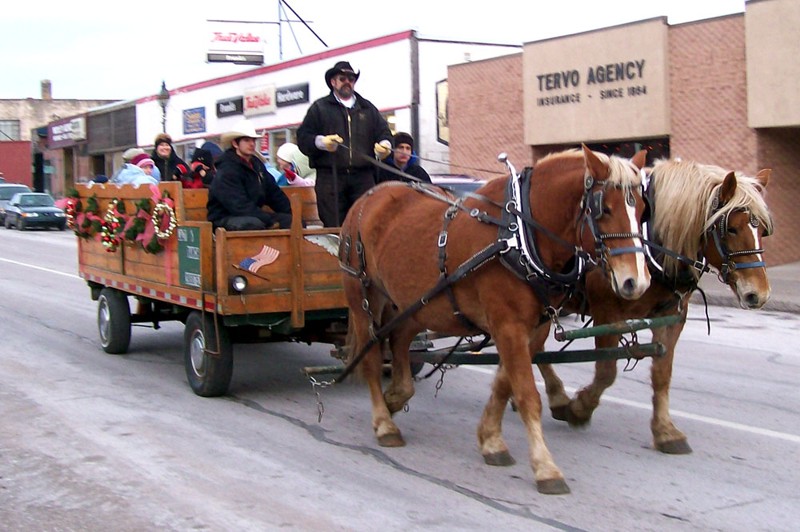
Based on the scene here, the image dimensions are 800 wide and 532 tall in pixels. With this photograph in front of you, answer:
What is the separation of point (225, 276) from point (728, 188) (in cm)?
377

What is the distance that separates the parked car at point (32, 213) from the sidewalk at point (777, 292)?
1038 inches

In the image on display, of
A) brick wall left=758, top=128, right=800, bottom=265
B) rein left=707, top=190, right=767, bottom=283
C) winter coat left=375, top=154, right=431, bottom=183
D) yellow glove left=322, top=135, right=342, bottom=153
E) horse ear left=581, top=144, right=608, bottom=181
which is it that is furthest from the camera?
brick wall left=758, top=128, right=800, bottom=265

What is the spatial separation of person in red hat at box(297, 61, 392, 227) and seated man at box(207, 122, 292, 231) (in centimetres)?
45

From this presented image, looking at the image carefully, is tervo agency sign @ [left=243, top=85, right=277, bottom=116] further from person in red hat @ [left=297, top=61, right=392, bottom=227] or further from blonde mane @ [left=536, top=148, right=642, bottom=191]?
blonde mane @ [left=536, top=148, right=642, bottom=191]

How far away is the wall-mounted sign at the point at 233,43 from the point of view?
38.5 m

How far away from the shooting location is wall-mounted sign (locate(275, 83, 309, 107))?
3125 centimetres

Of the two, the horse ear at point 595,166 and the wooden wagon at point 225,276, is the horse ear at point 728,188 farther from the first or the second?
the wooden wagon at point 225,276

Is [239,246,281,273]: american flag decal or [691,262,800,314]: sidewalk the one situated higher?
[239,246,281,273]: american flag decal

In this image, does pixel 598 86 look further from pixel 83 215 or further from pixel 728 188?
pixel 728 188

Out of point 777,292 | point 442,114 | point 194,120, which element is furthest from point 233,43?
point 777,292

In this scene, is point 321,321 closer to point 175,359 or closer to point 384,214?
point 384,214

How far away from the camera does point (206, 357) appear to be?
8.02 m

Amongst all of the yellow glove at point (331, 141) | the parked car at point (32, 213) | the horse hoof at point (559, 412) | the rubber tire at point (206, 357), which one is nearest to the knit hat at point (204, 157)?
the rubber tire at point (206, 357)

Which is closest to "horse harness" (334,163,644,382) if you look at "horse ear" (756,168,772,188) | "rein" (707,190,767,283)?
"rein" (707,190,767,283)
